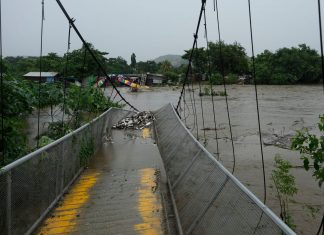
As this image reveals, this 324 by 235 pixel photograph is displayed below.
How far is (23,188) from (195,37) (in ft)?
21.3

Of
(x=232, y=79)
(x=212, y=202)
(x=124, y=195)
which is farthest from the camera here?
(x=232, y=79)

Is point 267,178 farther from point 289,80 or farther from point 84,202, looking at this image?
point 289,80

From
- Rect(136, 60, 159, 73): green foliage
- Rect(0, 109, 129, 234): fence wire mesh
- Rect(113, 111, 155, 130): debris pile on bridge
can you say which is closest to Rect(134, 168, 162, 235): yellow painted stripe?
Rect(0, 109, 129, 234): fence wire mesh

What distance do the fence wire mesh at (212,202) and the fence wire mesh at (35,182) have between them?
5.28 ft

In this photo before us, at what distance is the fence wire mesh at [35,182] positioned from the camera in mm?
3475

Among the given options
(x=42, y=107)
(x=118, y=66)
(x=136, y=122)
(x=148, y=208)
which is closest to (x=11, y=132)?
(x=148, y=208)

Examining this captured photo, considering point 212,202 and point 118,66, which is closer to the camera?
point 212,202

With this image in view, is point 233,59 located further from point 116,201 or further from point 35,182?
point 35,182

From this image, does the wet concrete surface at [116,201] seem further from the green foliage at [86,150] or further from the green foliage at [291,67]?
the green foliage at [291,67]

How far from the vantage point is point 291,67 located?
5041 centimetres

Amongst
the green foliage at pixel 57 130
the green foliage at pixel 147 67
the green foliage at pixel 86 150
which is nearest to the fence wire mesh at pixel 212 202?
the green foliage at pixel 86 150

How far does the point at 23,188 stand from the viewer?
3.85m

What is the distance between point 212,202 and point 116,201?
2.17m

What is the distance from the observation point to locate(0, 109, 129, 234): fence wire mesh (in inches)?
137
